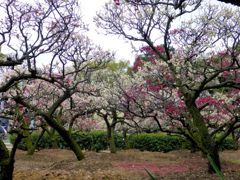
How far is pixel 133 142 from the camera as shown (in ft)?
84.0

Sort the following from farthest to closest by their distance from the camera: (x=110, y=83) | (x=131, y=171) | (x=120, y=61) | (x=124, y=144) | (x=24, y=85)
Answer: (x=120, y=61)
(x=124, y=144)
(x=110, y=83)
(x=24, y=85)
(x=131, y=171)

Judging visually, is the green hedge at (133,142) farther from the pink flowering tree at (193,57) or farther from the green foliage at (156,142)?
the pink flowering tree at (193,57)

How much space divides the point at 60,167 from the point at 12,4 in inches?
230

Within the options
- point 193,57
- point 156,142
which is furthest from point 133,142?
point 193,57

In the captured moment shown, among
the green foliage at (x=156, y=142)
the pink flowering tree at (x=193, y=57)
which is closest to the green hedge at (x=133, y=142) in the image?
the green foliage at (x=156, y=142)

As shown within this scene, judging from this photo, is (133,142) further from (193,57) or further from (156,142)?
(193,57)

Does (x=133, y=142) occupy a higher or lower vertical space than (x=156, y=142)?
higher

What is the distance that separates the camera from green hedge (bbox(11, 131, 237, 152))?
24484 mm

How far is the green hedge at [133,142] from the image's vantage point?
964 inches

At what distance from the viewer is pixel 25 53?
29.1ft

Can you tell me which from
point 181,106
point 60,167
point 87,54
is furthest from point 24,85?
point 181,106

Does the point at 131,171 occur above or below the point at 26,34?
below

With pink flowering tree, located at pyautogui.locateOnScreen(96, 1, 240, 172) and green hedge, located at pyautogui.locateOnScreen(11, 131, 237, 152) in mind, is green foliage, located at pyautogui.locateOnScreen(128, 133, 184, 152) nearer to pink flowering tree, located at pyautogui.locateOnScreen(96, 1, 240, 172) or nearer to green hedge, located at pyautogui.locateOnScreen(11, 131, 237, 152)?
green hedge, located at pyautogui.locateOnScreen(11, 131, 237, 152)

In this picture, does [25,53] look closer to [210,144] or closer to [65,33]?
[65,33]
